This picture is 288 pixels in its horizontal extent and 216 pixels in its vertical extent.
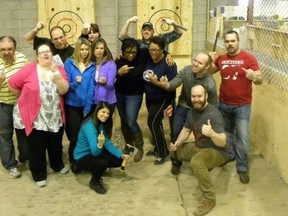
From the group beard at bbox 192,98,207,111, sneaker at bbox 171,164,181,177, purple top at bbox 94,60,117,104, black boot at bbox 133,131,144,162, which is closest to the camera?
beard at bbox 192,98,207,111

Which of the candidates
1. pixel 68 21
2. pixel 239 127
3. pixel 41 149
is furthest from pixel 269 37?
pixel 68 21

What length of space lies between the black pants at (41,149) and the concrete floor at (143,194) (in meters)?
0.15

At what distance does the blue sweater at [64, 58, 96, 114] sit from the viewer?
386 centimetres

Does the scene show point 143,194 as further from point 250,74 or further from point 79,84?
point 250,74

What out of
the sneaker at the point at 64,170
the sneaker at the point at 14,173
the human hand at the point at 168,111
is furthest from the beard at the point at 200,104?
the sneaker at the point at 14,173

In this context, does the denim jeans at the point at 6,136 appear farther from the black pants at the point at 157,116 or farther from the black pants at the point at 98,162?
the black pants at the point at 157,116

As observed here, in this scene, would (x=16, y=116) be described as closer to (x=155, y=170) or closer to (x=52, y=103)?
(x=52, y=103)

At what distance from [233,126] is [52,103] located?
1823mm

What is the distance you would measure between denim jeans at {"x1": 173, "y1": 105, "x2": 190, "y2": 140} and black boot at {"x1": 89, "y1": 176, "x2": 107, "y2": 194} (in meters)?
0.94

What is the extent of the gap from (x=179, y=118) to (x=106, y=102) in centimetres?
81

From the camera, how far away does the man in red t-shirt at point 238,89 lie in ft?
12.3

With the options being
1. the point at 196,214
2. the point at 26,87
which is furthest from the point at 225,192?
the point at 26,87

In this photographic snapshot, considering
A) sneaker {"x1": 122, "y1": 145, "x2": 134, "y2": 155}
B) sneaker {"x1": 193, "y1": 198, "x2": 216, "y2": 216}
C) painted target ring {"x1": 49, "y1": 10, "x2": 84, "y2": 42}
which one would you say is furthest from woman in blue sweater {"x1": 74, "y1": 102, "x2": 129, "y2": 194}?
painted target ring {"x1": 49, "y1": 10, "x2": 84, "y2": 42}

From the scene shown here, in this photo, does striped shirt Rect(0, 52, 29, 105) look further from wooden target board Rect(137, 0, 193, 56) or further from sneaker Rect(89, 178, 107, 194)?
wooden target board Rect(137, 0, 193, 56)
